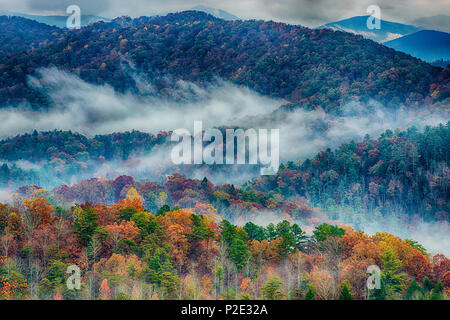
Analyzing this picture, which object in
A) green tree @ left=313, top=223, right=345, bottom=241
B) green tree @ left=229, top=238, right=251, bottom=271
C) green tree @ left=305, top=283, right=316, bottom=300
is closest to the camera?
green tree @ left=305, top=283, right=316, bottom=300

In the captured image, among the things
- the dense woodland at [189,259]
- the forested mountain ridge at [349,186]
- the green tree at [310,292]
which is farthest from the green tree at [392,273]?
the forested mountain ridge at [349,186]

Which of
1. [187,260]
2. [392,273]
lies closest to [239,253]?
[187,260]

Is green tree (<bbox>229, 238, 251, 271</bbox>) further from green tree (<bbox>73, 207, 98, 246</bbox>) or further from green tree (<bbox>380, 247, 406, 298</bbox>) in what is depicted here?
green tree (<bbox>73, 207, 98, 246</bbox>)

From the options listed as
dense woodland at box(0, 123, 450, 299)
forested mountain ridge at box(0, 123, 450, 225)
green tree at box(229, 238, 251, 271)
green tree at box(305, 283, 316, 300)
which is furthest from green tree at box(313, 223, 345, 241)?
forested mountain ridge at box(0, 123, 450, 225)

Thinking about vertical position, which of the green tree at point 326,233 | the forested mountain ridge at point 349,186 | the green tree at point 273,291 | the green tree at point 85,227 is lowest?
the green tree at point 273,291

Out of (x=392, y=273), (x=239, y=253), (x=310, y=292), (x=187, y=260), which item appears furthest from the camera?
→ (x=187, y=260)

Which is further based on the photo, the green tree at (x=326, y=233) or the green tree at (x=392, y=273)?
the green tree at (x=326, y=233)

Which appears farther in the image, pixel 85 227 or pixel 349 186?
pixel 349 186

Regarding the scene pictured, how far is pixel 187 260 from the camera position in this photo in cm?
5081

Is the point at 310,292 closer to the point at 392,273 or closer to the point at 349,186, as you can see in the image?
the point at 392,273

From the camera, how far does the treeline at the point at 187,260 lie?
135ft

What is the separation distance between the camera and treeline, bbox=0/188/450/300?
1619 inches

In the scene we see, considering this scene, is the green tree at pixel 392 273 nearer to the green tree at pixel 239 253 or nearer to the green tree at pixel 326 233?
the green tree at pixel 326 233
